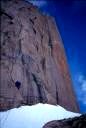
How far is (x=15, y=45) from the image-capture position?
2852cm

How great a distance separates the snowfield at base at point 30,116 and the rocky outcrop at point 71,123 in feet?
3.23

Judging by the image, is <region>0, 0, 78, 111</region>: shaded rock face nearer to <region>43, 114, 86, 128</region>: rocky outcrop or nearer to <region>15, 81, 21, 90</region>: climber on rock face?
<region>15, 81, 21, 90</region>: climber on rock face

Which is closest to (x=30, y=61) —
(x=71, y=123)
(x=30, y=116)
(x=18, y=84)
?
(x=18, y=84)

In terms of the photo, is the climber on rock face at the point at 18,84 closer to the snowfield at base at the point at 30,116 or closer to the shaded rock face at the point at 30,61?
the shaded rock face at the point at 30,61

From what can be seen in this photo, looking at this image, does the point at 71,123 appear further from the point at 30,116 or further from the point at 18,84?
the point at 18,84

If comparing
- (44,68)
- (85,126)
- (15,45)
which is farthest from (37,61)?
(85,126)

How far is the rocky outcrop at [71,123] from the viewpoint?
17.7 meters

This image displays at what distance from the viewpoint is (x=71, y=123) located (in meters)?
18.9

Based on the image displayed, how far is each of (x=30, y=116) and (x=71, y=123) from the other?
4757 mm

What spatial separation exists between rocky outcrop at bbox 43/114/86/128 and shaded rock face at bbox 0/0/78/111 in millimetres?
5070

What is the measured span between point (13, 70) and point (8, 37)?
15.5ft

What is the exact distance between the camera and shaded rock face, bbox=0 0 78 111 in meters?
25.6

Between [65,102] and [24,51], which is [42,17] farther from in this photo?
[65,102]

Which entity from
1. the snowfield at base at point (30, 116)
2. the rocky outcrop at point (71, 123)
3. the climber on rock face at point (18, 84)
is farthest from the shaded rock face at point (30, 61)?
the rocky outcrop at point (71, 123)
